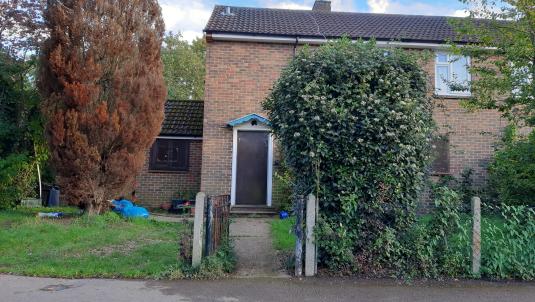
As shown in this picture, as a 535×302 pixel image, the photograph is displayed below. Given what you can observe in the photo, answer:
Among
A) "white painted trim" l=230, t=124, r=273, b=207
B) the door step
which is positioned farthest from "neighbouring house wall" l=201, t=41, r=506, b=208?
the door step

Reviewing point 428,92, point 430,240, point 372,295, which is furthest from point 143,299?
point 428,92

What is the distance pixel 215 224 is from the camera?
653cm

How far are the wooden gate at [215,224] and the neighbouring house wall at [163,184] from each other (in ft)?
22.9

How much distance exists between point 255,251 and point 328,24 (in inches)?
407

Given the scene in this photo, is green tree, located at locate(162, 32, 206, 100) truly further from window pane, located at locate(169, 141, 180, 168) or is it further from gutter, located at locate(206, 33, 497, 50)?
gutter, located at locate(206, 33, 497, 50)

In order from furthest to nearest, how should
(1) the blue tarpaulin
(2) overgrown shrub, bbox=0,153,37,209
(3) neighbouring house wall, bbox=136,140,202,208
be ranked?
1. (3) neighbouring house wall, bbox=136,140,202,208
2. (2) overgrown shrub, bbox=0,153,37,209
3. (1) the blue tarpaulin

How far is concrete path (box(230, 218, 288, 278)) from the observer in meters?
6.42

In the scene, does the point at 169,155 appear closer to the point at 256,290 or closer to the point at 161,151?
the point at 161,151

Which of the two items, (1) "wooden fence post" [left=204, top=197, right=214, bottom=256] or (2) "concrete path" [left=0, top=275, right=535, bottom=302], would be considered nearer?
(2) "concrete path" [left=0, top=275, right=535, bottom=302]

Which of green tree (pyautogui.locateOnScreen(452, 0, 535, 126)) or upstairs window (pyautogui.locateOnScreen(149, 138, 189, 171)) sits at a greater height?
green tree (pyautogui.locateOnScreen(452, 0, 535, 126))

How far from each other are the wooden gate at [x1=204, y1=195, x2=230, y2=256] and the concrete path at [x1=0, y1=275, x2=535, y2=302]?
594mm

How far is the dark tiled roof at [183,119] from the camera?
47.1ft

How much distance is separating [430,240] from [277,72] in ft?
26.7

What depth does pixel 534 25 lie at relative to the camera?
859 cm
